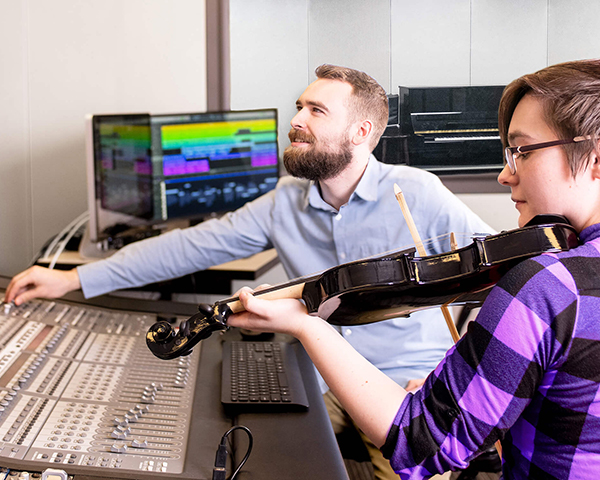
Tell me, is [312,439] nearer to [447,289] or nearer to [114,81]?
[447,289]

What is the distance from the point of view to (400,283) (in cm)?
79

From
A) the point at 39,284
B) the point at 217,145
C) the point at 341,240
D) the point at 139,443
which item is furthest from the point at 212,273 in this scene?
the point at 139,443

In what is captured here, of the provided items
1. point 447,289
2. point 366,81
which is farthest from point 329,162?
point 447,289

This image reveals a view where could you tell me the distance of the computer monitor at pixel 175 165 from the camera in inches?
75.0

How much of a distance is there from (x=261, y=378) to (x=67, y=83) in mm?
1738

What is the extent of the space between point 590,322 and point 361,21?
2162 mm

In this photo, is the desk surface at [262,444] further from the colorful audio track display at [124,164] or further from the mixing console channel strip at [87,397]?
the colorful audio track display at [124,164]

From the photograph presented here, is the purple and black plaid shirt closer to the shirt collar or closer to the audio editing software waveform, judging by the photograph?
the shirt collar

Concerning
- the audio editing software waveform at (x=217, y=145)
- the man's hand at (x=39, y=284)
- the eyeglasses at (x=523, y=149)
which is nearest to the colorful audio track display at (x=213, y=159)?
the audio editing software waveform at (x=217, y=145)

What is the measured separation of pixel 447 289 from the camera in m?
0.85

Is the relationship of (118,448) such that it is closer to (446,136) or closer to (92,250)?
(92,250)

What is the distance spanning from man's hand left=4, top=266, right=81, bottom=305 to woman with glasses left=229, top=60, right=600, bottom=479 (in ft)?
2.53

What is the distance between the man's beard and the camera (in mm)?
1498

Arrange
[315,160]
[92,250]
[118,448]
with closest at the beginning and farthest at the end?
[118,448], [315,160], [92,250]
